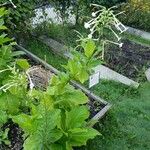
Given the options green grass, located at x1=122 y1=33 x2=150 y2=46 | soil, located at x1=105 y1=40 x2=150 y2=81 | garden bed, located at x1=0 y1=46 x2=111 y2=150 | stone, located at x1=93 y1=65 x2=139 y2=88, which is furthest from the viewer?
green grass, located at x1=122 y1=33 x2=150 y2=46

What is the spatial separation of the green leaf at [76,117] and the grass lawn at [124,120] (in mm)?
1103

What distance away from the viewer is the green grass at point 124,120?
6.14 metres

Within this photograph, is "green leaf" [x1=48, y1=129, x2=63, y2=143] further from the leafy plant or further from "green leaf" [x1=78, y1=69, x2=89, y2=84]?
the leafy plant

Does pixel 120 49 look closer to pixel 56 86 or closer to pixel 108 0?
pixel 108 0

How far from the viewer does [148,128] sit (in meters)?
6.51

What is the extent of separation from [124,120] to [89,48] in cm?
231

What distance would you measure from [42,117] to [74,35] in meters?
5.24

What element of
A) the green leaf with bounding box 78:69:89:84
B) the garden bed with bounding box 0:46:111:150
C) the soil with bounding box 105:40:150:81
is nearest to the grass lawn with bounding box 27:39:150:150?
the garden bed with bounding box 0:46:111:150

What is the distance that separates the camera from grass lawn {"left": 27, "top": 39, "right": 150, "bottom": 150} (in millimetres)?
6137

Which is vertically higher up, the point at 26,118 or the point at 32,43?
the point at 26,118

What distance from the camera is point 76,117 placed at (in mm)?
4832

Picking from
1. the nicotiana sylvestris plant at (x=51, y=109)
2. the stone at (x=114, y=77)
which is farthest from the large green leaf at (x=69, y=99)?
the stone at (x=114, y=77)

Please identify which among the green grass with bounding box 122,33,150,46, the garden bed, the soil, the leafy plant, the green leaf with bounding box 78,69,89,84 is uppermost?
the green leaf with bounding box 78,69,89,84

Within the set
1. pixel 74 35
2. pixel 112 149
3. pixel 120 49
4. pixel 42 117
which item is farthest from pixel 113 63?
pixel 42 117
